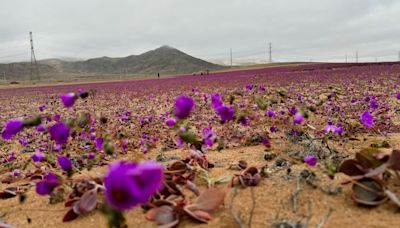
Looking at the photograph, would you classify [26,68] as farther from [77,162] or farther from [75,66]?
[77,162]

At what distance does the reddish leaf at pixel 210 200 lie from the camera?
7.04ft

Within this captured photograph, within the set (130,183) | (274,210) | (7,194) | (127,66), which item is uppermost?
(127,66)

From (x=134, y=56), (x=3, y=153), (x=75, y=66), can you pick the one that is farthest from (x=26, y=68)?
(x=3, y=153)

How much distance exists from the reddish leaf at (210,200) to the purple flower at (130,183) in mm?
1200

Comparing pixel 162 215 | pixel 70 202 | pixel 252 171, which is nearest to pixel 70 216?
pixel 70 202

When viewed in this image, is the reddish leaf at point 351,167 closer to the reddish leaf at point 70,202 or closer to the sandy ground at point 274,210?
the sandy ground at point 274,210

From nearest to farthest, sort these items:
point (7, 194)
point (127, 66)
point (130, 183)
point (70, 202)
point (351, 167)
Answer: point (130, 183), point (351, 167), point (70, 202), point (7, 194), point (127, 66)

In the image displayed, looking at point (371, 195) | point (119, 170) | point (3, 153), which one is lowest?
point (3, 153)

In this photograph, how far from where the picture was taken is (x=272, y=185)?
8.20 feet

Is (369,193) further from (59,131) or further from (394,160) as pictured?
(59,131)

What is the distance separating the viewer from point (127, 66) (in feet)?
566

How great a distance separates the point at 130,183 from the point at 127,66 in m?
177

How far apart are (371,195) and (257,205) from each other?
68 cm

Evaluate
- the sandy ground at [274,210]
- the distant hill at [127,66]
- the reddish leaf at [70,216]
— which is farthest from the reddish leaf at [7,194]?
the distant hill at [127,66]
